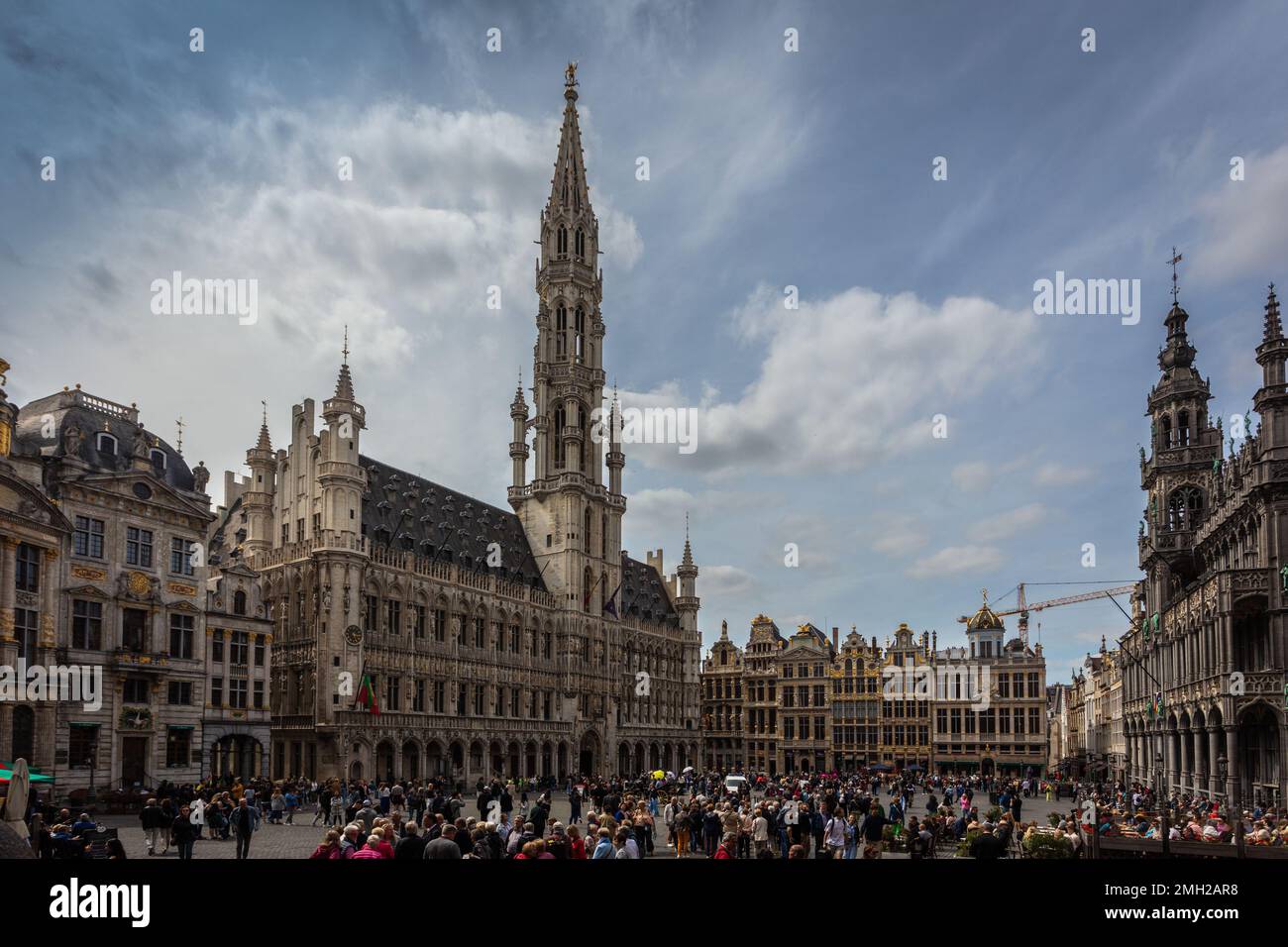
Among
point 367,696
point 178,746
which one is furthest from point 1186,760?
point 178,746

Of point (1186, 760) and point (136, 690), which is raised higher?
point (136, 690)

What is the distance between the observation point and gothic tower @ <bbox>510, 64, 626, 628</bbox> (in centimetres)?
8288

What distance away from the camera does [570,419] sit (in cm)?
8500

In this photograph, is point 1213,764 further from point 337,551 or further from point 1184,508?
point 337,551

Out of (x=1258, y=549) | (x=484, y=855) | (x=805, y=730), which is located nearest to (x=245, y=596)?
(x=484, y=855)

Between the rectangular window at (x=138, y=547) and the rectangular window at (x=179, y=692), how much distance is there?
17.1 ft

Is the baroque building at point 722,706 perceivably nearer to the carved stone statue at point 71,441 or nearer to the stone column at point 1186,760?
the stone column at point 1186,760

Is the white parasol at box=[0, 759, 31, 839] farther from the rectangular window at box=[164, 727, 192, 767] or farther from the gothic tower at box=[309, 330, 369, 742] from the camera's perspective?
the gothic tower at box=[309, 330, 369, 742]

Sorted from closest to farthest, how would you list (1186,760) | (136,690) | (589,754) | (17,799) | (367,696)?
(17,799) < (136,690) < (1186,760) < (367,696) < (589,754)

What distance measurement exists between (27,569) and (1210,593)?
45013 millimetres

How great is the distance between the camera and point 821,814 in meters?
28.9

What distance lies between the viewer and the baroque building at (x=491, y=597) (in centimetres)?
5934

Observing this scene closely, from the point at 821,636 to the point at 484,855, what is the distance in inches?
3578

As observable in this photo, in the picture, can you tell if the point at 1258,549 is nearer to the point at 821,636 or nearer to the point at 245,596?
the point at 245,596
